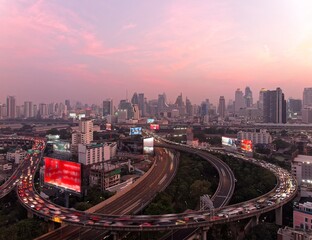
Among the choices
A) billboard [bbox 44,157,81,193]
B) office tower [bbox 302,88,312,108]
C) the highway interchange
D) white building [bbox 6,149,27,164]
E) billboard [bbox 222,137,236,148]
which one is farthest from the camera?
office tower [bbox 302,88,312,108]

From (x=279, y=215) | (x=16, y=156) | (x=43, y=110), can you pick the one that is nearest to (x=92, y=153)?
(x=16, y=156)

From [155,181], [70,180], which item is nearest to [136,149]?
[155,181]

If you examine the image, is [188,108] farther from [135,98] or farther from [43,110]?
[43,110]

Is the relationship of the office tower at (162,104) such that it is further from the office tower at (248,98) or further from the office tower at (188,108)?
the office tower at (248,98)

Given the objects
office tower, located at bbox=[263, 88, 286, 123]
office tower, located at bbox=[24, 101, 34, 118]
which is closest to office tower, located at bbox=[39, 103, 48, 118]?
office tower, located at bbox=[24, 101, 34, 118]

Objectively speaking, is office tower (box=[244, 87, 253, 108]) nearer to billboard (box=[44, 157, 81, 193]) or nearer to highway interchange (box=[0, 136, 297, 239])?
highway interchange (box=[0, 136, 297, 239])

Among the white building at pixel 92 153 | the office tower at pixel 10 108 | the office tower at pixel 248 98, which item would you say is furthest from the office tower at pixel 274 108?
the office tower at pixel 10 108

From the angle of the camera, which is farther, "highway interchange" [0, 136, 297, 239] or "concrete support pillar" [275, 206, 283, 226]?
"concrete support pillar" [275, 206, 283, 226]

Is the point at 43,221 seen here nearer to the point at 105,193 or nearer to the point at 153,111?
the point at 105,193
